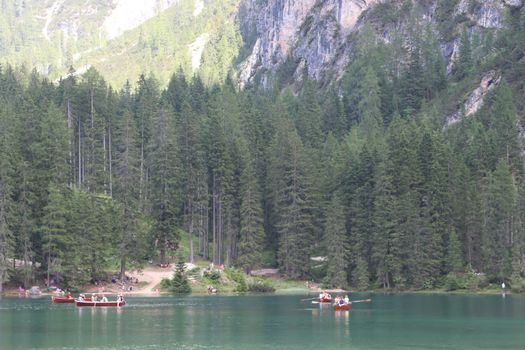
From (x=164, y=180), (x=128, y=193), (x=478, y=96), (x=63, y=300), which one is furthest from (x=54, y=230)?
(x=478, y=96)

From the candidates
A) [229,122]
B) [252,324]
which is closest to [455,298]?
[252,324]

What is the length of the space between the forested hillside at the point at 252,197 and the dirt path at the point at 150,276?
2751 mm

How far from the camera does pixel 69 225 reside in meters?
120

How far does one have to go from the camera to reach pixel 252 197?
14062cm

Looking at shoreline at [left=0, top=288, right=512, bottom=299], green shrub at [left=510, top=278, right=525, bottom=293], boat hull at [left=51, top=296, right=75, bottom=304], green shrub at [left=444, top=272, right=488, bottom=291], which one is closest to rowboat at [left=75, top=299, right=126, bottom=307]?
boat hull at [left=51, top=296, right=75, bottom=304]

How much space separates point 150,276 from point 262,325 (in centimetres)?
4843

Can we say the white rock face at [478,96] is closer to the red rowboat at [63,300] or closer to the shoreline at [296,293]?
the shoreline at [296,293]

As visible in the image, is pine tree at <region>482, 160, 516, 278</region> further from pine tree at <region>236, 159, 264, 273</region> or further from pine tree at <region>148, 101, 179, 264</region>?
pine tree at <region>148, 101, 179, 264</region>

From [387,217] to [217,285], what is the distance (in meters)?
28.3

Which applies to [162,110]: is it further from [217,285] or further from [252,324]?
[252,324]

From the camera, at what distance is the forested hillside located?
12188cm

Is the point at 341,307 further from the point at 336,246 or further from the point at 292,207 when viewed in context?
the point at 292,207

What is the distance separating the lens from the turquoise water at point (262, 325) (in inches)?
2702

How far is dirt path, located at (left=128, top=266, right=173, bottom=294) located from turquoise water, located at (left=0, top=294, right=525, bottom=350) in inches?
395
